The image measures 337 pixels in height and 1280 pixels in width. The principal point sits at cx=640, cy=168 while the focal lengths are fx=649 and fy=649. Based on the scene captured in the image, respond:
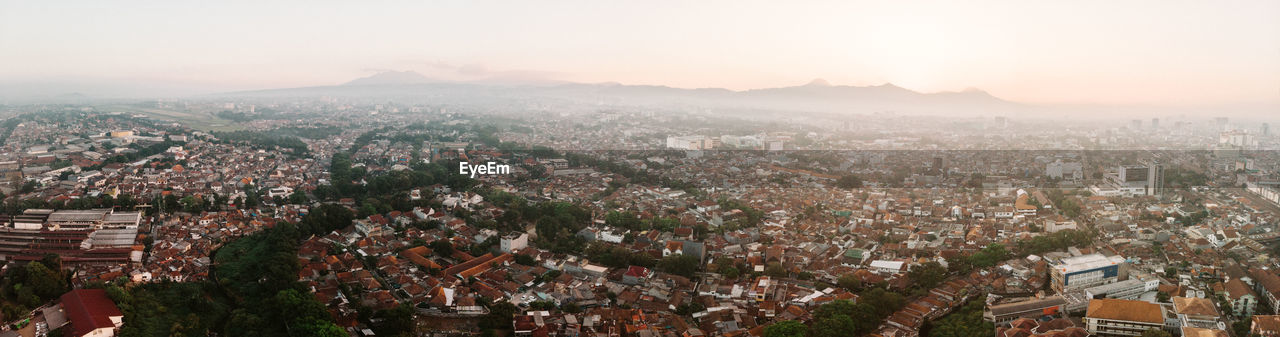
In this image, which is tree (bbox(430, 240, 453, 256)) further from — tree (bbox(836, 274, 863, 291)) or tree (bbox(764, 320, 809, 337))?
tree (bbox(836, 274, 863, 291))

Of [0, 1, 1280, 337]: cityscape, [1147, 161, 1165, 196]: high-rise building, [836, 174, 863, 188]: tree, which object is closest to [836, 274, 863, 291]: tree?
[0, 1, 1280, 337]: cityscape

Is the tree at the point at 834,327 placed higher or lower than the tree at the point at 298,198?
lower

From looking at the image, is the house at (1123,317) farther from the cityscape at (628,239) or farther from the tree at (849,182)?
the tree at (849,182)

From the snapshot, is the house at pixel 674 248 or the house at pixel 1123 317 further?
the house at pixel 674 248

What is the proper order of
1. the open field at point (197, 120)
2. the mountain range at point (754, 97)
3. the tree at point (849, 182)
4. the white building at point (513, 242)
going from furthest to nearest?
the mountain range at point (754, 97), the open field at point (197, 120), the tree at point (849, 182), the white building at point (513, 242)

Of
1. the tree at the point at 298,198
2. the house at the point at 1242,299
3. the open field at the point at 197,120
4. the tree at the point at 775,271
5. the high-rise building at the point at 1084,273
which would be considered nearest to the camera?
the house at the point at 1242,299

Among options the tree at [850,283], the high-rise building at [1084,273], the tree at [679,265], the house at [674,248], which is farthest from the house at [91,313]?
the high-rise building at [1084,273]
